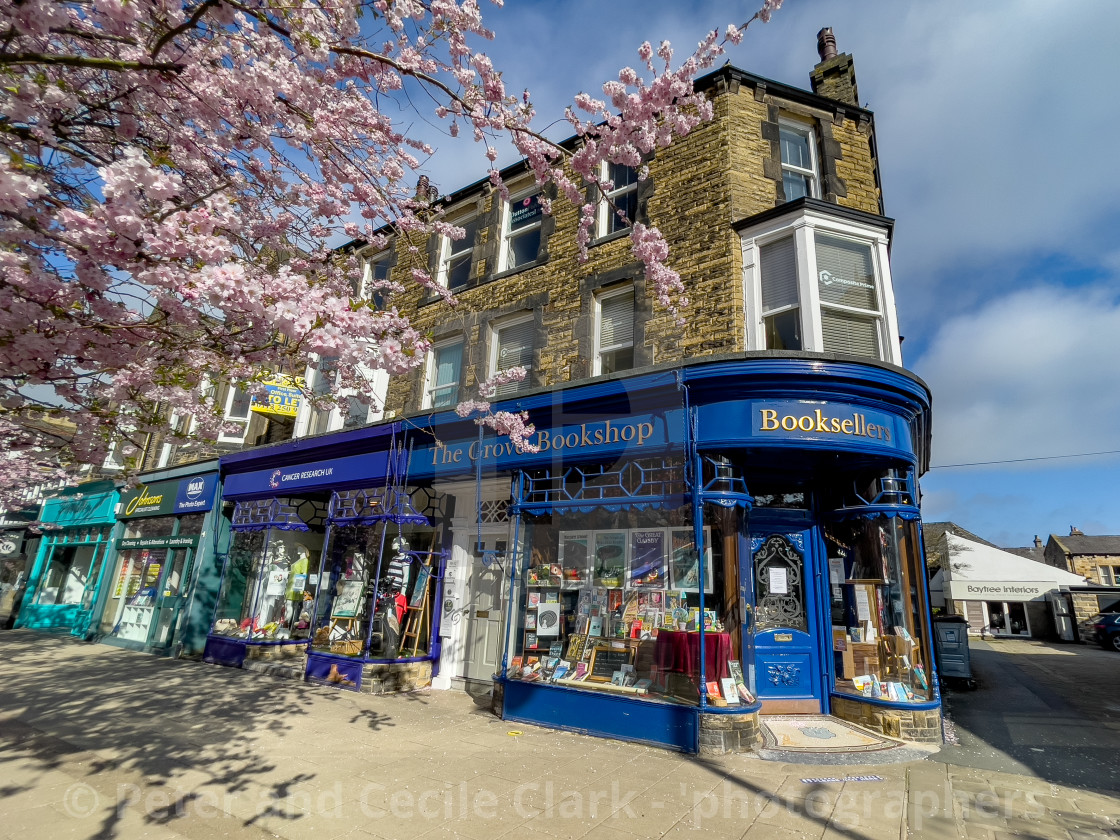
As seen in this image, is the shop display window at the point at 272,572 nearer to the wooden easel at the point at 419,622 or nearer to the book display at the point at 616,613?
the wooden easel at the point at 419,622

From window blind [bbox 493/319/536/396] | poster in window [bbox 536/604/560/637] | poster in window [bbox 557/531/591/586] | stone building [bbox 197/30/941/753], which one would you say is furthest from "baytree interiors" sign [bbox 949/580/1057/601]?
window blind [bbox 493/319/536/396]

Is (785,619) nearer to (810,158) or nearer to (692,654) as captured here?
(692,654)

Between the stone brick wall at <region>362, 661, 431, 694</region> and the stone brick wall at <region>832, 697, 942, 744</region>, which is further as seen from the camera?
the stone brick wall at <region>362, 661, 431, 694</region>

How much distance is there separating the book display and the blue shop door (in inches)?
45.0

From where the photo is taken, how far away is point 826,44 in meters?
12.0

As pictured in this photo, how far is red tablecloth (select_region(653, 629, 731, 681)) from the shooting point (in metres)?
6.93

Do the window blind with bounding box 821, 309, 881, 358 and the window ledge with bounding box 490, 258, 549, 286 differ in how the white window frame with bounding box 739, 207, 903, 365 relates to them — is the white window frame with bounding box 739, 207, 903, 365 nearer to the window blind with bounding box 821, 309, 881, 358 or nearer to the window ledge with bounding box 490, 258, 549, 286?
the window blind with bounding box 821, 309, 881, 358

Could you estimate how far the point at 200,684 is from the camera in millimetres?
9805

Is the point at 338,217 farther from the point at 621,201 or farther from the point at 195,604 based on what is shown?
the point at 195,604

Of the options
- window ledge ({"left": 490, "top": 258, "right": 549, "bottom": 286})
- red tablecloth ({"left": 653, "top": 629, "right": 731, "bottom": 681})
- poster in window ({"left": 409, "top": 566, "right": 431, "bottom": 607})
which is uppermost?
window ledge ({"left": 490, "top": 258, "right": 549, "bottom": 286})

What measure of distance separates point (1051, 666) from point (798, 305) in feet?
50.9

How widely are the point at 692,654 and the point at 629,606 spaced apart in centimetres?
134

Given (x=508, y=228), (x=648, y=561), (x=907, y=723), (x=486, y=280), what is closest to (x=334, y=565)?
(x=486, y=280)

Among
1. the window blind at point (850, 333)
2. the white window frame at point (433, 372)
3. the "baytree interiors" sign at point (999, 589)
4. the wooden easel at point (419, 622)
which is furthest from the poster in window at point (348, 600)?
the "baytree interiors" sign at point (999, 589)
